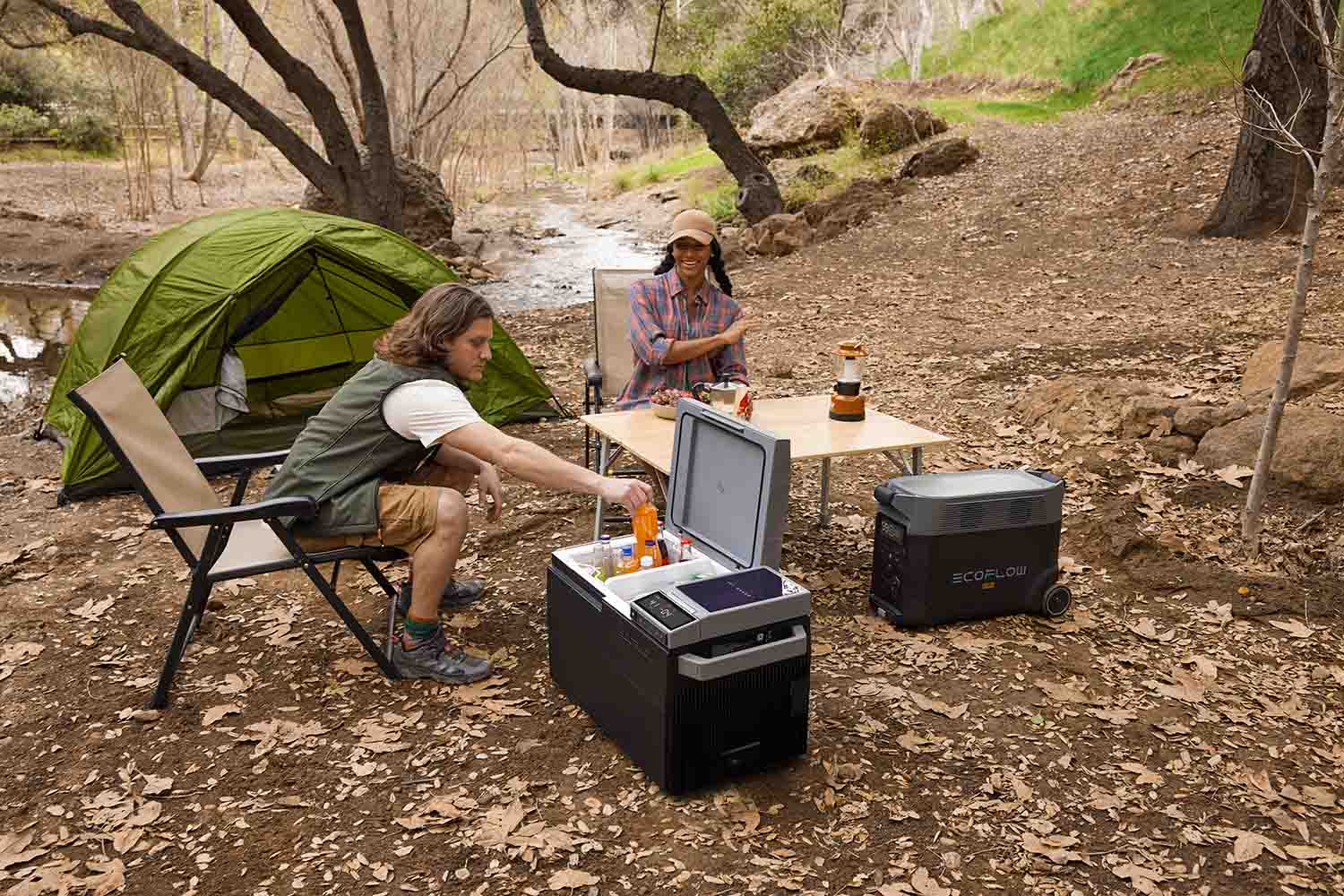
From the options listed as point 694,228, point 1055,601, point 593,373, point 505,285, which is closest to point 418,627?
point 694,228

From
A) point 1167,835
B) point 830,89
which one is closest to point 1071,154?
point 830,89

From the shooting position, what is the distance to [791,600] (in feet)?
9.21

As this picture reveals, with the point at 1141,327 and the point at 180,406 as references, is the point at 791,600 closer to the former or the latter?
the point at 180,406

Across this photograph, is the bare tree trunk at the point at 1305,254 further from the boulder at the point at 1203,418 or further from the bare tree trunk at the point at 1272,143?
the bare tree trunk at the point at 1272,143

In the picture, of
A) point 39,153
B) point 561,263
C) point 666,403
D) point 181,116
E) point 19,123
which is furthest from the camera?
point 39,153

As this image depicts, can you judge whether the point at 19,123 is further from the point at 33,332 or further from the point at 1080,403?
the point at 1080,403

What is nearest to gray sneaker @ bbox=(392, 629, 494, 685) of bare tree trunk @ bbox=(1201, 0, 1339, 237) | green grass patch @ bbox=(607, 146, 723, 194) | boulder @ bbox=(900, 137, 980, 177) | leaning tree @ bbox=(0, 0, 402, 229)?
bare tree trunk @ bbox=(1201, 0, 1339, 237)

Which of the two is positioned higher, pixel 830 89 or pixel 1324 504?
pixel 830 89

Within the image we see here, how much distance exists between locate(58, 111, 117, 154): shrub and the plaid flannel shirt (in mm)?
22855

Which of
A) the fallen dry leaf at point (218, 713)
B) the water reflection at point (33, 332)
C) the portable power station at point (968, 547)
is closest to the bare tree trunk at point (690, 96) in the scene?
the water reflection at point (33, 332)

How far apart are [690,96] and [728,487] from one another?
36.9 feet

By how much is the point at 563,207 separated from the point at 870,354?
18.0 m

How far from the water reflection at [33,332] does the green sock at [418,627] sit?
628 cm

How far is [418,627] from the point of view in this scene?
3531 mm
